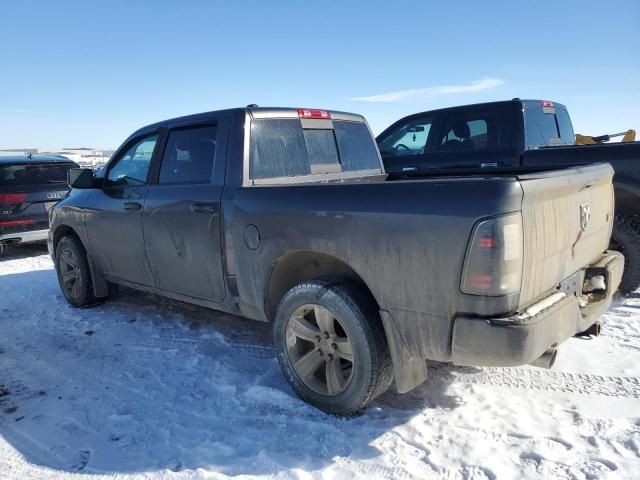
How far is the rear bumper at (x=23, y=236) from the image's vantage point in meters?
7.83

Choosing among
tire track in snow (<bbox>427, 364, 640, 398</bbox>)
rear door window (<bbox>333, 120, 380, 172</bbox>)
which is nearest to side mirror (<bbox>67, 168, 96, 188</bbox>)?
rear door window (<bbox>333, 120, 380, 172</bbox>)

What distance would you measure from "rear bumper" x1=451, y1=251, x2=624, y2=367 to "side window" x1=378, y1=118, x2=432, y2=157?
15.0 ft

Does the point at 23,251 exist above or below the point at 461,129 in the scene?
below

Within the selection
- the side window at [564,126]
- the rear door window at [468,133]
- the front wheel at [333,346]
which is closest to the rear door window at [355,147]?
the front wheel at [333,346]

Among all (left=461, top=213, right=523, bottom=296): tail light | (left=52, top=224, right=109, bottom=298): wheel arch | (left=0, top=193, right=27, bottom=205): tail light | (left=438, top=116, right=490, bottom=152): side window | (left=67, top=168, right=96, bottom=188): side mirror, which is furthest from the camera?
(left=0, top=193, right=27, bottom=205): tail light

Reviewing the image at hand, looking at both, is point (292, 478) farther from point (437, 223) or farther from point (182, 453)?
point (437, 223)

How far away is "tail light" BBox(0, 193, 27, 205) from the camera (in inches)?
308

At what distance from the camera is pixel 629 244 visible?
483cm

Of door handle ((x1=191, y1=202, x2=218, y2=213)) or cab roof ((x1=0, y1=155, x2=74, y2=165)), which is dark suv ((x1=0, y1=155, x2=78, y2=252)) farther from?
door handle ((x1=191, y1=202, x2=218, y2=213))

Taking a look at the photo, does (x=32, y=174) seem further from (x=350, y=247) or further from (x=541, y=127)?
(x=541, y=127)

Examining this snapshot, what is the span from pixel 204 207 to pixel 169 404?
135 cm

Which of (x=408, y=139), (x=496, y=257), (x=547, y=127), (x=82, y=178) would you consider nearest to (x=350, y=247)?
(x=496, y=257)

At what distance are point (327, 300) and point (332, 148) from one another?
65.9 inches

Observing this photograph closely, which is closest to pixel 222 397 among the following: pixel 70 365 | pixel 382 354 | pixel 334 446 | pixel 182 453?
pixel 182 453
